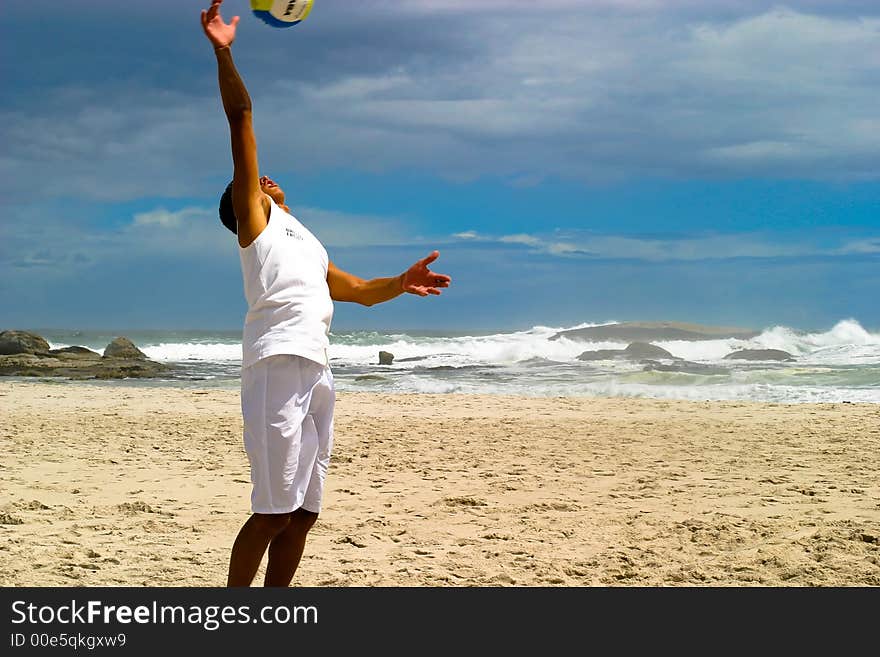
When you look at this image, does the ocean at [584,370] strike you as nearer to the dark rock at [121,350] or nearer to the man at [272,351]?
the dark rock at [121,350]

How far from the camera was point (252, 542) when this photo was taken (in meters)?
3.61

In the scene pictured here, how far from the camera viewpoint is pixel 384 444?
34.0ft

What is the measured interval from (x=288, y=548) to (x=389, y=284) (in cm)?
126

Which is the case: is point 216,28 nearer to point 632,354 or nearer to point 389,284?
point 389,284

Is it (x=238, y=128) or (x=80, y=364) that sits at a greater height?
(x=238, y=128)

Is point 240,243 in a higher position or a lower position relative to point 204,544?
higher

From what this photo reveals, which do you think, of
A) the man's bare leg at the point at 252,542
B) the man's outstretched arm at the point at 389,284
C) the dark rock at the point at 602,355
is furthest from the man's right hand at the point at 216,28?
the dark rock at the point at 602,355

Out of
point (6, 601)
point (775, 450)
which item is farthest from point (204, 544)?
point (775, 450)

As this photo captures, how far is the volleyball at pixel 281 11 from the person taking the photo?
429cm

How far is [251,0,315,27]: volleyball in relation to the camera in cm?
429

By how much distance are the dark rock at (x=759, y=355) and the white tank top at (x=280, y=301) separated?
1152 inches

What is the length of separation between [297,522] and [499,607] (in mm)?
1028

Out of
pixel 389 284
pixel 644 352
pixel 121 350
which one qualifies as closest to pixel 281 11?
pixel 389 284

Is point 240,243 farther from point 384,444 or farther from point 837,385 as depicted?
point 837,385
